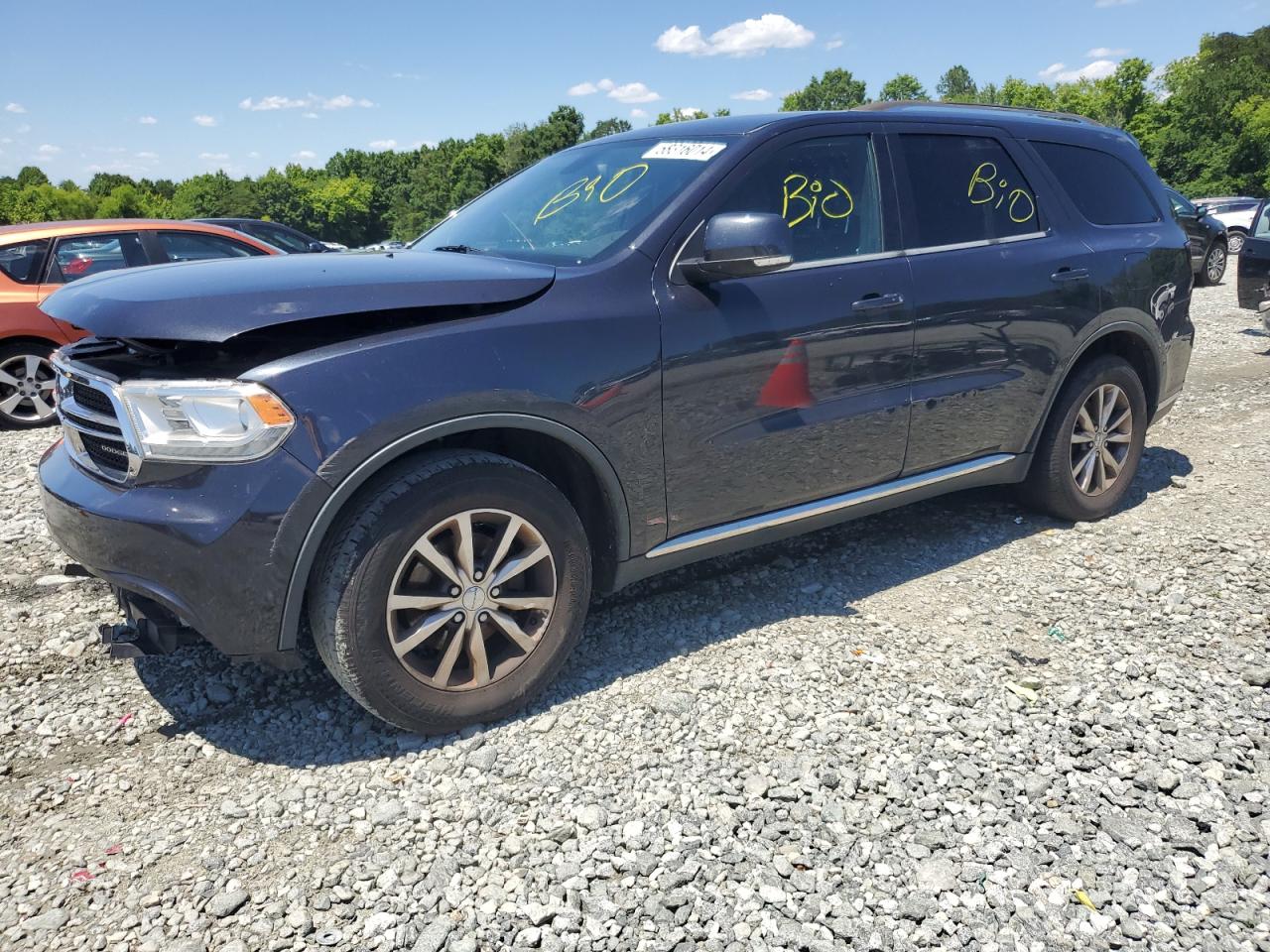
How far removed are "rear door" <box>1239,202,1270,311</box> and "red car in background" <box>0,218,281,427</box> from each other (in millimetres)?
11003

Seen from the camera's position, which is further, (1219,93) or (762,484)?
(1219,93)

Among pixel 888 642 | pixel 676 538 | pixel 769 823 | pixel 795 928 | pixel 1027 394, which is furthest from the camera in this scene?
pixel 1027 394

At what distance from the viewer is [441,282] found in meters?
2.86

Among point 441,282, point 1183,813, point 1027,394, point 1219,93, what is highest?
point 1219,93

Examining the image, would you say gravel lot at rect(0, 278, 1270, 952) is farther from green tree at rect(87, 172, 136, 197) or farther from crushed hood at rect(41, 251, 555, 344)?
green tree at rect(87, 172, 136, 197)

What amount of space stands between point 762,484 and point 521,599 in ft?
3.41

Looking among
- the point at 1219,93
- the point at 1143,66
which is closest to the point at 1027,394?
the point at 1219,93

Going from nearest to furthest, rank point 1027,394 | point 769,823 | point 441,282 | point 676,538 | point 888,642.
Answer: point 769,823 < point 441,282 < point 676,538 < point 888,642 < point 1027,394

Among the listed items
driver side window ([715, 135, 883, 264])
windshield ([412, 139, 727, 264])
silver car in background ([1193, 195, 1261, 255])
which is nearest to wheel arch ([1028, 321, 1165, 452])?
driver side window ([715, 135, 883, 264])

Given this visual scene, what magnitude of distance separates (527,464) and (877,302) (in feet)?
5.11

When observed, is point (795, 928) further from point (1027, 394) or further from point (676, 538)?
point (1027, 394)

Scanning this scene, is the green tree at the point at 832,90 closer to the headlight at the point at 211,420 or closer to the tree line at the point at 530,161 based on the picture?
the tree line at the point at 530,161

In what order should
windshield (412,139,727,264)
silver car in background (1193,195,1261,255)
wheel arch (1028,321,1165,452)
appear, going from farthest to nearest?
silver car in background (1193,195,1261,255), wheel arch (1028,321,1165,452), windshield (412,139,727,264)

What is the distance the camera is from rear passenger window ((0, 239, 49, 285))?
25.0 ft
